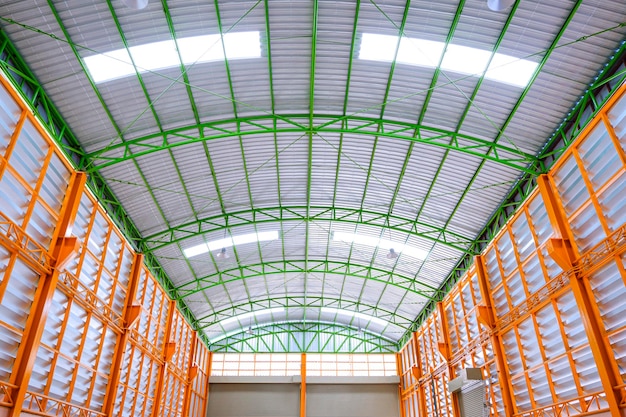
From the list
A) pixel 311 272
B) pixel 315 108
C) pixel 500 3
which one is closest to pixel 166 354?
pixel 311 272

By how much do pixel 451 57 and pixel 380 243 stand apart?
64.6ft

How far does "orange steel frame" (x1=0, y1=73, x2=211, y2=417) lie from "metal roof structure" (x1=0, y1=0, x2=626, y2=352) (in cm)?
215

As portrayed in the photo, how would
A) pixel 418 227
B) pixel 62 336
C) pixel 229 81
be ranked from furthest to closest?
pixel 418 227 → pixel 229 81 → pixel 62 336

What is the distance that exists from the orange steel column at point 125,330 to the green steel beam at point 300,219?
105 inches

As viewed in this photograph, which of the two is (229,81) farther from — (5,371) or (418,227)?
(418,227)

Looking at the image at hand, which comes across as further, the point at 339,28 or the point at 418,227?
the point at 418,227

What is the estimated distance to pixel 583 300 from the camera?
798 inches

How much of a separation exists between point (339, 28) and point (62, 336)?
20.1m

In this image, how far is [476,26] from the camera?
20.7 meters

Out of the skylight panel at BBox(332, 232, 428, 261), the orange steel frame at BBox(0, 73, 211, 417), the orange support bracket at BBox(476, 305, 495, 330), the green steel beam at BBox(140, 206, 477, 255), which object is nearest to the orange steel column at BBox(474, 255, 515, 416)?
the orange support bracket at BBox(476, 305, 495, 330)

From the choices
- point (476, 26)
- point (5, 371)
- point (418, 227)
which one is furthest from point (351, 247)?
point (5, 371)

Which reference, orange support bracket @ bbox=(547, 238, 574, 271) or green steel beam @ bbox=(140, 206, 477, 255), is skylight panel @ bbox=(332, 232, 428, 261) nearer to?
green steel beam @ bbox=(140, 206, 477, 255)

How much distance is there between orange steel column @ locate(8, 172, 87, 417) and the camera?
18.2 meters

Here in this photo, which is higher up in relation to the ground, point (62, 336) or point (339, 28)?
point (339, 28)
